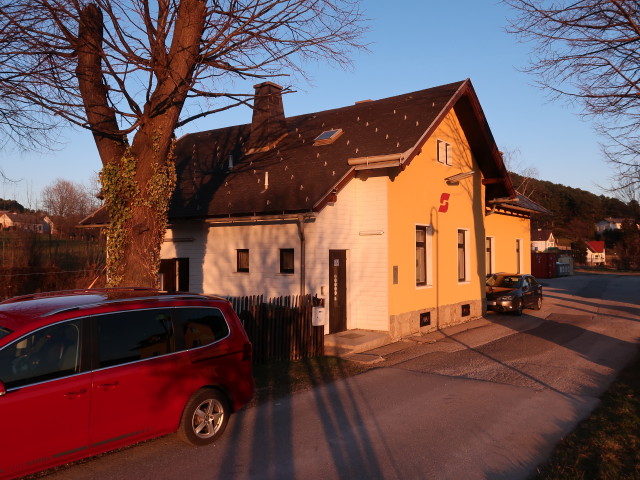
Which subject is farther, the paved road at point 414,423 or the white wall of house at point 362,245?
the white wall of house at point 362,245

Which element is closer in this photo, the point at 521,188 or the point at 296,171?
the point at 296,171

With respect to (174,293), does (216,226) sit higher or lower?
higher

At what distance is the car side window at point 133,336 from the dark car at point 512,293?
606 inches

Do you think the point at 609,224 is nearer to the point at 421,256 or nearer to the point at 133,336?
the point at 421,256

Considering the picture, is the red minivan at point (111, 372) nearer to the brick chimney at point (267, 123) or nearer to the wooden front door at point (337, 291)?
the wooden front door at point (337, 291)

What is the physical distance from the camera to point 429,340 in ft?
45.0

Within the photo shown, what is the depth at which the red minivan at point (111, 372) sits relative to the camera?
4.66 m

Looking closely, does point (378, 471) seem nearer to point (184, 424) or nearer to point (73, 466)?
point (184, 424)

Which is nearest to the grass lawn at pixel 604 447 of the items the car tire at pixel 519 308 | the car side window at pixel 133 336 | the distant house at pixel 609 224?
the car side window at pixel 133 336

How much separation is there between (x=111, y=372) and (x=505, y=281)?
1733 cm

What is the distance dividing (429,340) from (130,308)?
9.58 m

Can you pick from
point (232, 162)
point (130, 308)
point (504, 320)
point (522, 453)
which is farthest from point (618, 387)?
point (232, 162)

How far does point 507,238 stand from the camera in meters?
23.4

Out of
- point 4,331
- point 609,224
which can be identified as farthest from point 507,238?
point 609,224
